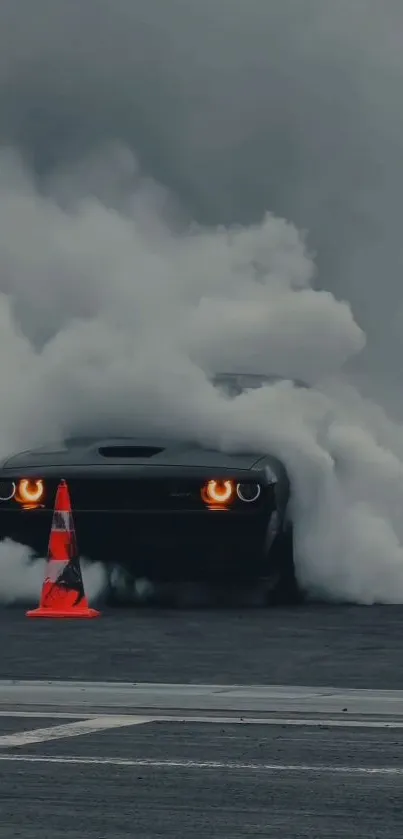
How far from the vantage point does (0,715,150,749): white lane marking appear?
26.7 feet

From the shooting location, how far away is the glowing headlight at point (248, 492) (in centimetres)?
1371

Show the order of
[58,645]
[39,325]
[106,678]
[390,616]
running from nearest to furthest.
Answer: [106,678], [58,645], [390,616], [39,325]

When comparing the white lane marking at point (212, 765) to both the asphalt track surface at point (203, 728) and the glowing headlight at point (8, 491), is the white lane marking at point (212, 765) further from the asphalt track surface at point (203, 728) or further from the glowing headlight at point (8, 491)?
the glowing headlight at point (8, 491)

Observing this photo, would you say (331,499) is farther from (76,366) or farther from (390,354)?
(390,354)

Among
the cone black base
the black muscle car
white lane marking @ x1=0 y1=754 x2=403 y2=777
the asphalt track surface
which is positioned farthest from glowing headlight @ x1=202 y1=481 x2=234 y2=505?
white lane marking @ x1=0 y1=754 x2=403 y2=777

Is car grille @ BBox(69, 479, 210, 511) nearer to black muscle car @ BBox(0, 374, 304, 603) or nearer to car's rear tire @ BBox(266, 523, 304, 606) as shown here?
black muscle car @ BBox(0, 374, 304, 603)

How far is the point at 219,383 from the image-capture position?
15164 millimetres

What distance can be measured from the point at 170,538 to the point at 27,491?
0.95 metres

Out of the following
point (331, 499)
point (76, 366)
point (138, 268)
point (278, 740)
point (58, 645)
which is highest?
point (138, 268)

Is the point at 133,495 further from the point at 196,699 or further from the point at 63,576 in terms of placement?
the point at 196,699

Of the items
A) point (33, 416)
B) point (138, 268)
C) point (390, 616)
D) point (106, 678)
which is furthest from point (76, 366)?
point (106, 678)

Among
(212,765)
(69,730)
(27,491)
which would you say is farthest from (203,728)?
(27,491)

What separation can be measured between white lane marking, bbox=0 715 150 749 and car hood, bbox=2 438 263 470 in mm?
5042

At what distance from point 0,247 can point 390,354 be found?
15.5ft
